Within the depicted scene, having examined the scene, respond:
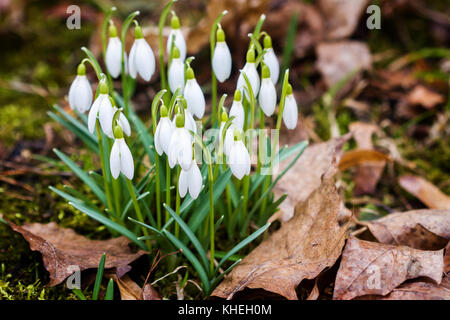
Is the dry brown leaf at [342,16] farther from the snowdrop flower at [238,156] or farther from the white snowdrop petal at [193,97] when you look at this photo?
the snowdrop flower at [238,156]

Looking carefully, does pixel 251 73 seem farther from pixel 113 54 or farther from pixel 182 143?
pixel 113 54

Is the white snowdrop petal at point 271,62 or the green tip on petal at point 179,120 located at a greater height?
the white snowdrop petal at point 271,62

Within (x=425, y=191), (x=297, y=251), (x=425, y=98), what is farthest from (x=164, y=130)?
(x=425, y=98)

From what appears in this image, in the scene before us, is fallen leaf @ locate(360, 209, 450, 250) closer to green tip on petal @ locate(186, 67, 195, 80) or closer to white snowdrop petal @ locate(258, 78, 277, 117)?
white snowdrop petal @ locate(258, 78, 277, 117)

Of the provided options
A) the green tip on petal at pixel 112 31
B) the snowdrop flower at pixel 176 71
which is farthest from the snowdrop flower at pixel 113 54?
the snowdrop flower at pixel 176 71

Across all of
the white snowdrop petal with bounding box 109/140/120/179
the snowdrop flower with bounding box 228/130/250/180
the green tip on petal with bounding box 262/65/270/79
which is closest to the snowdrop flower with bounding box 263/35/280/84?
the green tip on petal with bounding box 262/65/270/79
